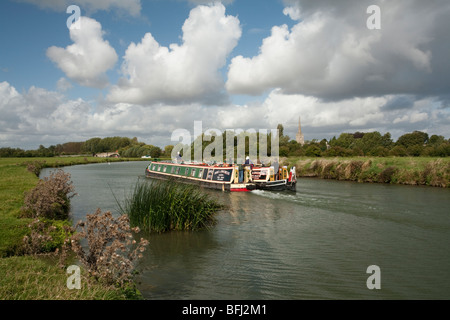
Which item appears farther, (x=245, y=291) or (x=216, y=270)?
(x=216, y=270)

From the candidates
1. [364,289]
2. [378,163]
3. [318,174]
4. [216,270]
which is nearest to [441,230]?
[364,289]

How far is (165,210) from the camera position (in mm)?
9719

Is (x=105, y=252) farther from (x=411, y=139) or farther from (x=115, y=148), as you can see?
(x=115, y=148)

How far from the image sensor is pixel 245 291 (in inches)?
231

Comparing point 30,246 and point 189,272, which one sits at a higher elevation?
point 30,246

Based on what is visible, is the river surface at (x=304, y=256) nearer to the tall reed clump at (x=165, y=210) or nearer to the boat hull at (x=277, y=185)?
the tall reed clump at (x=165, y=210)

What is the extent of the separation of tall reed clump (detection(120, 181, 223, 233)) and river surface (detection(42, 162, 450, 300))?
1.18ft

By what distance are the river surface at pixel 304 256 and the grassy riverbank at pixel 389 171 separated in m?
10.2

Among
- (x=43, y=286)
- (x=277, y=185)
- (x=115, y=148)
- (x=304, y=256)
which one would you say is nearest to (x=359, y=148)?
(x=277, y=185)

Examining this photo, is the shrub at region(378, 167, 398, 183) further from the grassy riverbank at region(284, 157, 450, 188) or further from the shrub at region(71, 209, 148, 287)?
the shrub at region(71, 209, 148, 287)

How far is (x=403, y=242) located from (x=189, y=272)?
659 centimetres
